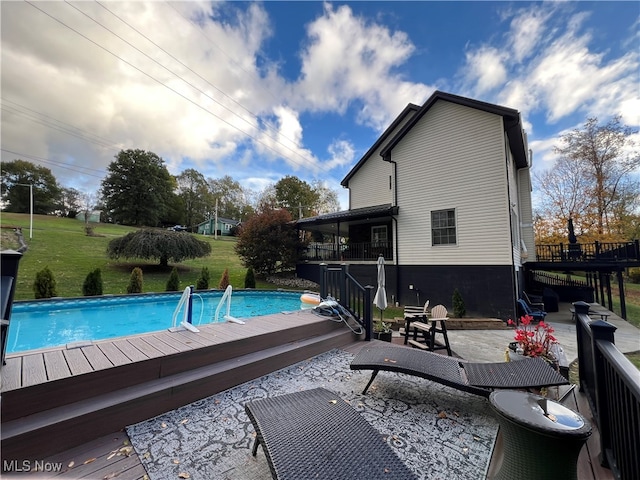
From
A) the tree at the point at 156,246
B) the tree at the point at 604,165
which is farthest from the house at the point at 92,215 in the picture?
the tree at the point at 604,165

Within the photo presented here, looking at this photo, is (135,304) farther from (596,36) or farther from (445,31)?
(596,36)

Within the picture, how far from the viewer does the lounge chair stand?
273cm

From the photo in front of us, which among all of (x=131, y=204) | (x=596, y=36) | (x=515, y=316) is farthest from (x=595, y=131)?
(x=131, y=204)

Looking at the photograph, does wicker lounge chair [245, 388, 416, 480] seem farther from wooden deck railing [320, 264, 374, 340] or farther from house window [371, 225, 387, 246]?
house window [371, 225, 387, 246]

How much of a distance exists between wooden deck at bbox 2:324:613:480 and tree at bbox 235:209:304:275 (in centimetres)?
1095

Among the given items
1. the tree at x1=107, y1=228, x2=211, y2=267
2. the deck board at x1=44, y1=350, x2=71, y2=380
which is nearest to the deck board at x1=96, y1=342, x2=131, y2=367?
the deck board at x1=44, y1=350, x2=71, y2=380

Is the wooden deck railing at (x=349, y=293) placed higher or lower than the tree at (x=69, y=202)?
lower

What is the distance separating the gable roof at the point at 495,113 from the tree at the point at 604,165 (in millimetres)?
11181

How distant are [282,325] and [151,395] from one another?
2031mm

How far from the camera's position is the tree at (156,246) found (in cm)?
1410

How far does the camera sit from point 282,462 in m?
1.54

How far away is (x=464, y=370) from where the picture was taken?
127 inches

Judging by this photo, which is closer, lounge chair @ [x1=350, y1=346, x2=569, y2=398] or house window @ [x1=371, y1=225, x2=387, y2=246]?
lounge chair @ [x1=350, y1=346, x2=569, y2=398]

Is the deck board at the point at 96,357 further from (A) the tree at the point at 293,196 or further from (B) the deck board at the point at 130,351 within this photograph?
(A) the tree at the point at 293,196
